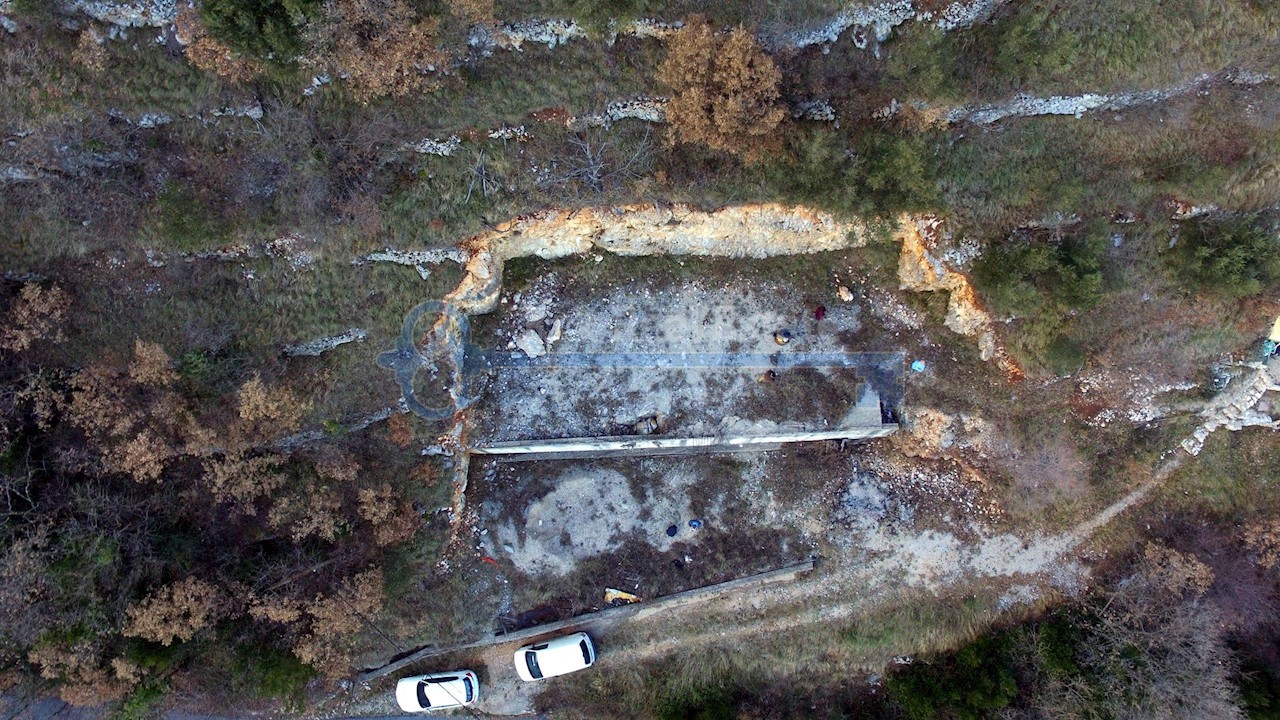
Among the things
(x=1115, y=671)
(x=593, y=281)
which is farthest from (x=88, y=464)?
(x=1115, y=671)

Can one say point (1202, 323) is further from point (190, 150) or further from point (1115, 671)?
point (190, 150)

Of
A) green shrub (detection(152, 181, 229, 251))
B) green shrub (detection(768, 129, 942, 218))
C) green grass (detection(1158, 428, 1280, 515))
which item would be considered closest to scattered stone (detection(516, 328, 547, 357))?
green shrub (detection(152, 181, 229, 251))

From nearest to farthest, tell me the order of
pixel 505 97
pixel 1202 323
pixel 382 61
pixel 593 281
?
pixel 382 61
pixel 505 97
pixel 1202 323
pixel 593 281

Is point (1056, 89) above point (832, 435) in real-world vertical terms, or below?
above

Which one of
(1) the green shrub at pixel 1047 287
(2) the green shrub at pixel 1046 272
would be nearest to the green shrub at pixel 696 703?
(1) the green shrub at pixel 1047 287

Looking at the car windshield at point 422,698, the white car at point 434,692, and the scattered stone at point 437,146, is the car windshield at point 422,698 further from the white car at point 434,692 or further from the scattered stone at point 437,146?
the scattered stone at point 437,146

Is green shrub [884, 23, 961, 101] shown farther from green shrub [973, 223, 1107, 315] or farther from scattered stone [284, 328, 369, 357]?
scattered stone [284, 328, 369, 357]

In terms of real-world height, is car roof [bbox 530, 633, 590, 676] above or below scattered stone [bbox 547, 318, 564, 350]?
below
